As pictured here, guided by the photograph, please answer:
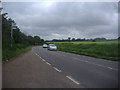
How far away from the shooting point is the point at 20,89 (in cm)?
667

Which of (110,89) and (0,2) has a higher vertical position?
(0,2)

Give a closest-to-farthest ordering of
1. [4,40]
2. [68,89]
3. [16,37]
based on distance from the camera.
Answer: [68,89], [4,40], [16,37]

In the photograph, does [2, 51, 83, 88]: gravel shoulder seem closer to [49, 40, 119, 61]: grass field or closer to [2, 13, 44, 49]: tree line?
[49, 40, 119, 61]: grass field

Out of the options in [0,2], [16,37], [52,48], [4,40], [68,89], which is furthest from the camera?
[16,37]

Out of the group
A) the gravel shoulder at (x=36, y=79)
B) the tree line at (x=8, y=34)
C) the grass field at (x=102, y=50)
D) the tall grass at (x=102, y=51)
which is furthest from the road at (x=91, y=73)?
the tree line at (x=8, y=34)

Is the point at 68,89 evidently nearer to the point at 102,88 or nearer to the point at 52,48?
the point at 102,88

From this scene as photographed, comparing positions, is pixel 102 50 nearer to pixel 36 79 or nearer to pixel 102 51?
pixel 102 51

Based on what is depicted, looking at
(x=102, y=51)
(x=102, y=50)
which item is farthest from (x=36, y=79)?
(x=102, y=50)

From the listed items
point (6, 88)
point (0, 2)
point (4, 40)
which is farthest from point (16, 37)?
point (6, 88)

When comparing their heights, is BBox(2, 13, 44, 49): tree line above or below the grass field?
above

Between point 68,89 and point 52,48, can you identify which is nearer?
point 68,89

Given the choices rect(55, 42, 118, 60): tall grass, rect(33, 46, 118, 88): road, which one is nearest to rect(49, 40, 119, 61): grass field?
rect(55, 42, 118, 60): tall grass

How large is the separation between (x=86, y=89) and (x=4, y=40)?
23.1m

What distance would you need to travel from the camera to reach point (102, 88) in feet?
22.7
